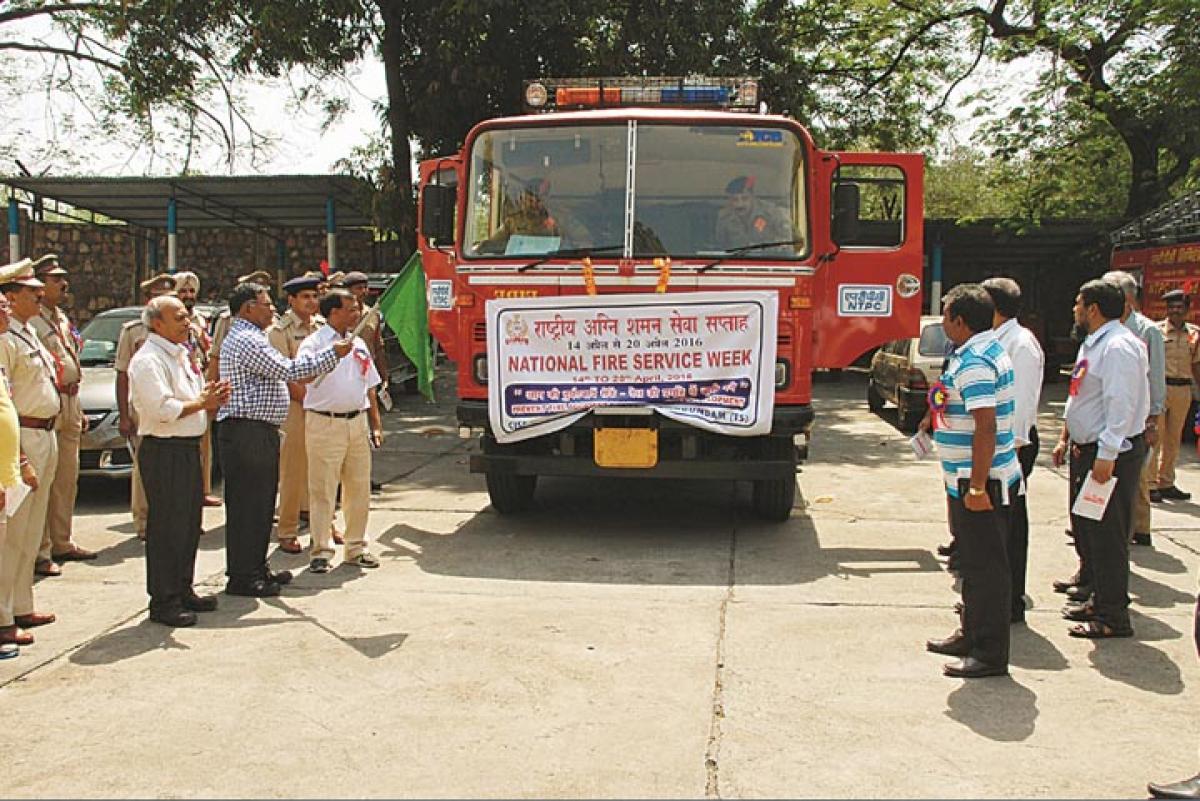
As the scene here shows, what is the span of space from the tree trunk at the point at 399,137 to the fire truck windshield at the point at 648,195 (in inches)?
350

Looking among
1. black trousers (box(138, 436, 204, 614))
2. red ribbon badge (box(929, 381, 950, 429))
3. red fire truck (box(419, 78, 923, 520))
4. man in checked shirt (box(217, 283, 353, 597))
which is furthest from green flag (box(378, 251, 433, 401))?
red ribbon badge (box(929, 381, 950, 429))

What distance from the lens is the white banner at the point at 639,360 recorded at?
23.3ft

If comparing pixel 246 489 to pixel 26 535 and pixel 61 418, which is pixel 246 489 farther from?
pixel 61 418

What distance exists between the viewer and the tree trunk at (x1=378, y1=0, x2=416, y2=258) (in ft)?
52.2

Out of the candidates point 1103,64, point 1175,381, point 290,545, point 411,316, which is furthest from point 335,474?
point 1103,64

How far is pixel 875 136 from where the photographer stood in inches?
830

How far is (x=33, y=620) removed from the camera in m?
5.76

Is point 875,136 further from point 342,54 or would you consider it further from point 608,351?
point 608,351

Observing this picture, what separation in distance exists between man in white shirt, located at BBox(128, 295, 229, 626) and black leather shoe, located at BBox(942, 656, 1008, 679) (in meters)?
3.86

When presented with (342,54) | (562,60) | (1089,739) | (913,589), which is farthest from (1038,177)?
(1089,739)

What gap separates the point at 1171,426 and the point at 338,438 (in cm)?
701

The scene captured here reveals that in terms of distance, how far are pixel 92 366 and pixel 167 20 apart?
266 inches

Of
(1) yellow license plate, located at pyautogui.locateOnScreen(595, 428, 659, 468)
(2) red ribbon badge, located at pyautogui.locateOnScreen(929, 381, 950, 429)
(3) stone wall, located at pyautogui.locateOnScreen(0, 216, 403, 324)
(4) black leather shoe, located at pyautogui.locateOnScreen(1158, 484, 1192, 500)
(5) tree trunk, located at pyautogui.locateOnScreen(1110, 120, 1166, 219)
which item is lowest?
(4) black leather shoe, located at pyautogui.locateOnScreen(1158, 484, 1192, 500)

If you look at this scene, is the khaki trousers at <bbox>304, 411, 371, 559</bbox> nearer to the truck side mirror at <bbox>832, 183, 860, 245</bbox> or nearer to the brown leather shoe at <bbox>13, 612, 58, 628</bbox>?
the brown leather shoe at <bbox>13, 612, 58, 628</bbox>
